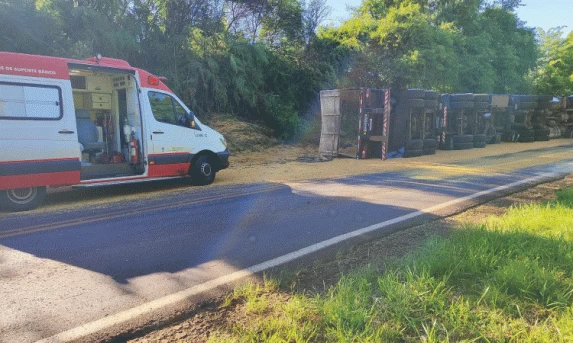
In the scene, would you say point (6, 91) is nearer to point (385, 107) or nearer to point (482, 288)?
point (482, 288)

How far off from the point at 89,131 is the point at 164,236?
4614mm

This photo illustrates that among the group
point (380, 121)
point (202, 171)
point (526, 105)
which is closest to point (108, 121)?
point (202, 171)

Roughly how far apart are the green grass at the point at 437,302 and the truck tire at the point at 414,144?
38.2 feet

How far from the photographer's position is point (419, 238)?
16.8 feet

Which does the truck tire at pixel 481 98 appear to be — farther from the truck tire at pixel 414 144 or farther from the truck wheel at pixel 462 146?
the truck tire at pixel 414 144

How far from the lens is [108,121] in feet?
32.1

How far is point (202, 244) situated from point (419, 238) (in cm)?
261

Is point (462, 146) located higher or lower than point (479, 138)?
lower

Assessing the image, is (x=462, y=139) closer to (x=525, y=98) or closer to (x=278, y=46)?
(x=525, y=98)

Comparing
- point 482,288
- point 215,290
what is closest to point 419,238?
point 482,288

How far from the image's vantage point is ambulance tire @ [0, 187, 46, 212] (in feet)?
22.9

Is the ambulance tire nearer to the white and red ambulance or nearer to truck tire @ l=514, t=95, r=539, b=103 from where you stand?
the white and red ambulance

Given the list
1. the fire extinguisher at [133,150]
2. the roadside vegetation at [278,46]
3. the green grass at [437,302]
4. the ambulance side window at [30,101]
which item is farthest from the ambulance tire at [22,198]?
the roadside vegetation at [278,46]

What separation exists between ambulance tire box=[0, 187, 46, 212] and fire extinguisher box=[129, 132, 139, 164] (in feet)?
6.52
